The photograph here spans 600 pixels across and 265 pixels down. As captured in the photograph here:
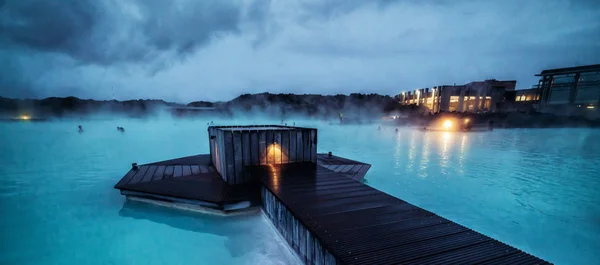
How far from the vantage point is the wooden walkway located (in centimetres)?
308

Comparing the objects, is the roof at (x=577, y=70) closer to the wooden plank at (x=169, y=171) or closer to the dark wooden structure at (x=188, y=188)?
the dark wooden structure at (x=188, y=188)

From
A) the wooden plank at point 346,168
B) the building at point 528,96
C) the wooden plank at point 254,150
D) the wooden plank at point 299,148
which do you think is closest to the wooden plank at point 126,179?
the wooden plank at point 254,150

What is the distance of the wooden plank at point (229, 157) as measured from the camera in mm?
7847

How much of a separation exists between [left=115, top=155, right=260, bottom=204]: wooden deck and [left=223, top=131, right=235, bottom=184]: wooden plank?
0.31 meters

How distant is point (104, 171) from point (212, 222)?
1193 centimetres

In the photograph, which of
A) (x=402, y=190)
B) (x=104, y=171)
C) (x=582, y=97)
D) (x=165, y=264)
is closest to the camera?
(x=165, y=264)

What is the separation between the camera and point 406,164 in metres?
16.6

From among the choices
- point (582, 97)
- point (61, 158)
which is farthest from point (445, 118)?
point (61, 158)

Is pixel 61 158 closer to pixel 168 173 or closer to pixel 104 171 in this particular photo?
pixel 104 171

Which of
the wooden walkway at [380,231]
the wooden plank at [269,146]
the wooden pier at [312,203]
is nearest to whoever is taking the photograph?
the wooden walkway at [380,231]

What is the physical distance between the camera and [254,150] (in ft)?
27.3

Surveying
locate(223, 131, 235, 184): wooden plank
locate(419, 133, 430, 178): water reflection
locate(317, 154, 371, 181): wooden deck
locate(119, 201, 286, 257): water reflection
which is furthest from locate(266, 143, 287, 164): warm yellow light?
locate(419, 133, 430, 178): water reflection

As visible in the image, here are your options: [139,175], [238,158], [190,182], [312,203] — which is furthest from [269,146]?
[139,175]

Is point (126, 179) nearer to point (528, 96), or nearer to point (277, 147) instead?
point (277, 147)
